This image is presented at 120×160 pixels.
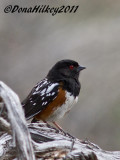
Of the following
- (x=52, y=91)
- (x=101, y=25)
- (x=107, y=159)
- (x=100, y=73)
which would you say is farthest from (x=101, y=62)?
(x=107, y=159)

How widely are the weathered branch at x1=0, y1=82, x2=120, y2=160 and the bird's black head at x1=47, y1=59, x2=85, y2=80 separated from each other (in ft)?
5.87

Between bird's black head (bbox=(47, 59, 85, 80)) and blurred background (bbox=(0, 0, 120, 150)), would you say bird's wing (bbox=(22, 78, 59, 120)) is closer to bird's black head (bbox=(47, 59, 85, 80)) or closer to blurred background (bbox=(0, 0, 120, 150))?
bird's black head (bbox=(47, 59, 85, 80))

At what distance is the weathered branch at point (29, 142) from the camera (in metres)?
1.74

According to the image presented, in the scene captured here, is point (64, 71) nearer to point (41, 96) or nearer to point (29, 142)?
point (41, 96)

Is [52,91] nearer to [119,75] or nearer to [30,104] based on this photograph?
[30,104]

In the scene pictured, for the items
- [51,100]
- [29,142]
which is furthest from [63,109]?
[29,142]

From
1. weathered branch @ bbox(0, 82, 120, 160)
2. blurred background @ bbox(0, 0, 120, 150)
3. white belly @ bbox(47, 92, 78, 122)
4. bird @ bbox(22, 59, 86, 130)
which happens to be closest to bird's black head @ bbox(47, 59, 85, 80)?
bird @ bbox(22, 59, 86, 130)

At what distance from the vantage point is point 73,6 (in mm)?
10797

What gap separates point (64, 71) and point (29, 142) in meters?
2.65

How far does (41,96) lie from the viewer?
4.10 meters

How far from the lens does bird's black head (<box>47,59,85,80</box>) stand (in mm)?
4344

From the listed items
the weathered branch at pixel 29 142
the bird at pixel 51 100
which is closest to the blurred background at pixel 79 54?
the bird at pixel 51 100

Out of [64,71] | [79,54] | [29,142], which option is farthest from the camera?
[79,54]

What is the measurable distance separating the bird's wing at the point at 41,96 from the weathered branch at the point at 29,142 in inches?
56.2
